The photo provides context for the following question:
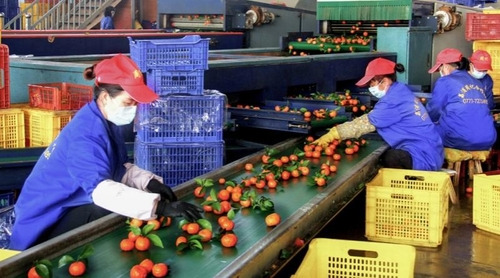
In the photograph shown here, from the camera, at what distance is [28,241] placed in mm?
3285

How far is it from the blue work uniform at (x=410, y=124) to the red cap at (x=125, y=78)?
2575 mm

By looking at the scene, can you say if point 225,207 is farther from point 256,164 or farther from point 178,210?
point 256,164

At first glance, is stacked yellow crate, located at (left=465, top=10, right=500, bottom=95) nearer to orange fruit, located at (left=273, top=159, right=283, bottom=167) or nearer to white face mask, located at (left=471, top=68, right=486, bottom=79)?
white face mask, located at (left=471, top=68, right=486, bottom=79)

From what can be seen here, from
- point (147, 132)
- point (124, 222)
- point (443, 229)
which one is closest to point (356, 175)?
point (443, 229)

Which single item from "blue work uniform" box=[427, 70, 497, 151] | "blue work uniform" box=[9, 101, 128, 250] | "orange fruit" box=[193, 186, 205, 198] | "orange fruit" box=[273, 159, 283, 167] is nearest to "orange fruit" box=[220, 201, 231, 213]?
"orange fruit" box=[193, 186, 205, 198]

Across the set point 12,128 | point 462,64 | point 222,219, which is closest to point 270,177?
point 222,219

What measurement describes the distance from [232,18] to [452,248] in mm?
6824

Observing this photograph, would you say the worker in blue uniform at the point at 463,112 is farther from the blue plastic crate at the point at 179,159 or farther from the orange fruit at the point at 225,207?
the orange fruit at the point at 225,207

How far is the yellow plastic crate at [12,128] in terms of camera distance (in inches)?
192

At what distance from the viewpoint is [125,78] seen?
3105mm

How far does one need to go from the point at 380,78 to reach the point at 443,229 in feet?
4.09

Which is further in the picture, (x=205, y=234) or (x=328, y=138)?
(x=328, y=138)

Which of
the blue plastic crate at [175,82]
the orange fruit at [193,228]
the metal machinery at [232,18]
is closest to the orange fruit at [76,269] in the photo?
the orange fruit at [193,228]

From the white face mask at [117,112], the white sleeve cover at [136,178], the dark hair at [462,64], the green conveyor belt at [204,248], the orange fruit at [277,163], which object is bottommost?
the green conveyor belt at [204,248]
